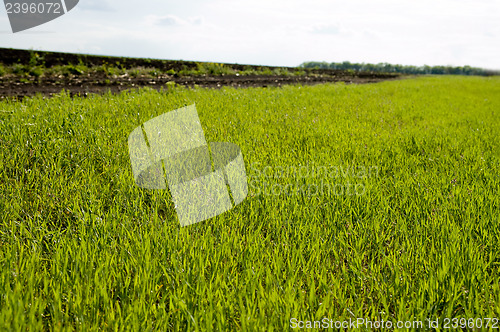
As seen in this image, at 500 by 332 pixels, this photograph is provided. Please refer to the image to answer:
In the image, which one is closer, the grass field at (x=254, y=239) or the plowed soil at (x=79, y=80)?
the grass field at (x=254, y=239)

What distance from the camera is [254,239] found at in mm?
2025

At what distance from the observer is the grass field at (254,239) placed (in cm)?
145

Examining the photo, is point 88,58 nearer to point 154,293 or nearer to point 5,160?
point 5,160

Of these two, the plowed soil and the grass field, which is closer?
the grass field

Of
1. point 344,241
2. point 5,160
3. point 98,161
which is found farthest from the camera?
point 98,161

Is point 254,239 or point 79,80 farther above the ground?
point 79,80

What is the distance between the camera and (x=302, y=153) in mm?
3914

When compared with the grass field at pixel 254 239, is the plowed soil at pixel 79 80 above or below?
above

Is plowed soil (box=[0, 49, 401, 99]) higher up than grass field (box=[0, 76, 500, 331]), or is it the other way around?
plowed soil (box=[0, 49, 401, 99])

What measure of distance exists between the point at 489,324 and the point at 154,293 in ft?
4.90

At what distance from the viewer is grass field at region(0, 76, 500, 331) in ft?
4.77

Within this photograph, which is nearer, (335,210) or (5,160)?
(335,210)

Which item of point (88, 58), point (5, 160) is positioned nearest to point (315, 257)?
point (5, 160)

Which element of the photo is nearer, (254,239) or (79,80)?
(254,239)
